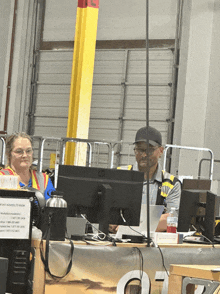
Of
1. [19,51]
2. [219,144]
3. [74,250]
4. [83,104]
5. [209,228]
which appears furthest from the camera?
[19,51]

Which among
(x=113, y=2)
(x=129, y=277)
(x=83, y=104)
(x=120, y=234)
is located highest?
(x=113, y=2)

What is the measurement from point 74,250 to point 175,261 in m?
0.70

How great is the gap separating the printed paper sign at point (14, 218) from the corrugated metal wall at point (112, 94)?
7210mm

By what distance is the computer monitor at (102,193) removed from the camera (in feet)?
10.2

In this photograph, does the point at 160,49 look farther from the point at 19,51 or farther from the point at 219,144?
the point at 19,51

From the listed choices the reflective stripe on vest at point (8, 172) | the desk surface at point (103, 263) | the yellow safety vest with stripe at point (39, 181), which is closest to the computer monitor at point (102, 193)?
the desk surface at point (103, 263)

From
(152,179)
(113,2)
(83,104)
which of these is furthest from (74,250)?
(113,2)

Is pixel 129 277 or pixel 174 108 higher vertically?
pixel 174 108

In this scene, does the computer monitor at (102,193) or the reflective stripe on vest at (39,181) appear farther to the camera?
the reflective stripe on vest at (39,181)

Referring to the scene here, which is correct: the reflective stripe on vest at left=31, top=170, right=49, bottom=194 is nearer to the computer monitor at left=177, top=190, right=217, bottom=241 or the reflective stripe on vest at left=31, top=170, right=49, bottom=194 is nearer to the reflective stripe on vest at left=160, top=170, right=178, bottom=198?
the reflective stripe on vest at left=160, top=170, right=178, bottom=198

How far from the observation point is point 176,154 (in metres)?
9.61

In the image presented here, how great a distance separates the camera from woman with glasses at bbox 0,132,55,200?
3799 mm

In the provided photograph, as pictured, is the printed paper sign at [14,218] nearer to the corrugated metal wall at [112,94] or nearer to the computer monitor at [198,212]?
the computer monitor at [198,212]

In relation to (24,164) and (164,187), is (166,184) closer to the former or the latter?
(164,187)
